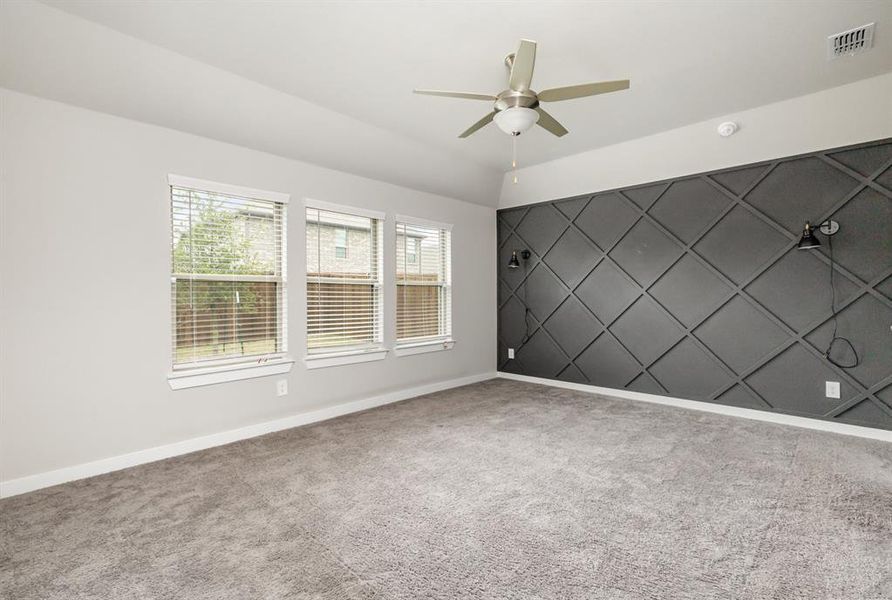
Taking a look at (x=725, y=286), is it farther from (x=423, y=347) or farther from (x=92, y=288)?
(x=92, y=288)

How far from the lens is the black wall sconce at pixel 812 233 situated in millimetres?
3514

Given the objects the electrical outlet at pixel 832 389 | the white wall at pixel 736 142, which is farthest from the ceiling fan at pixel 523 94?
the electrical outlet at pixel 832 389

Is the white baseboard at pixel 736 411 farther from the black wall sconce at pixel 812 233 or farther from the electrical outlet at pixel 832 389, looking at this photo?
the black wall sconce at pixel 812 233

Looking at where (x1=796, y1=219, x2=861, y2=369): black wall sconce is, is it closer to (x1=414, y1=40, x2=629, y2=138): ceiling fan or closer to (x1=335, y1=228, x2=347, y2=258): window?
(x1=414, y1=40, x2=629, y2=138): ceiling fan

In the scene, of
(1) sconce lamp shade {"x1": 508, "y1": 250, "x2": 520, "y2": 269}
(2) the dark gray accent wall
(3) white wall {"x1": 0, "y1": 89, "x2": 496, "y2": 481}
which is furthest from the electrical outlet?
(3) white wall {"x1": 0, "y1": 89, "x2": 496, "y2": 481}

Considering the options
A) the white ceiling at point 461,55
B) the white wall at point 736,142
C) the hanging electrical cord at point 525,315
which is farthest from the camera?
the hanging electrical cord at point 525,315

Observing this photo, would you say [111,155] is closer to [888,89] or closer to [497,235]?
[497,235]

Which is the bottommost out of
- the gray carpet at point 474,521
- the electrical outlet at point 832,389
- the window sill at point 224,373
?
the gray carpet at point 474,521

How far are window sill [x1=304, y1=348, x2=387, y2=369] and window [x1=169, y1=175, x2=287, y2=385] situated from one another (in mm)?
311

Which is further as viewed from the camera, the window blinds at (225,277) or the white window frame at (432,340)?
the white window frame at (432,340)

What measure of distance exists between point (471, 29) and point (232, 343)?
9.94 feet

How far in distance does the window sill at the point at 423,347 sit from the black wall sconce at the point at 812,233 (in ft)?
12.1

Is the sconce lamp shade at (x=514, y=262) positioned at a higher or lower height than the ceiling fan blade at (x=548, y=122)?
lower

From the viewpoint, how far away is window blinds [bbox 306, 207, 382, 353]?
160 inches
